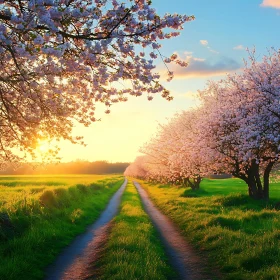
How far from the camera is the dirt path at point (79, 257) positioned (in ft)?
38.3

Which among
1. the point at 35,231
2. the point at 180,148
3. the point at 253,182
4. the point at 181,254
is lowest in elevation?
the point at 181,254

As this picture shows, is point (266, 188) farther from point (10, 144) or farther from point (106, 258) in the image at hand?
point (10, 144)

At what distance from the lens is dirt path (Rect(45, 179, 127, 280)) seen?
1166 cm

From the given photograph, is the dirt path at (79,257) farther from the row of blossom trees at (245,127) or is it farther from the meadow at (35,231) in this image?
the row of blossom trees at (245,127)

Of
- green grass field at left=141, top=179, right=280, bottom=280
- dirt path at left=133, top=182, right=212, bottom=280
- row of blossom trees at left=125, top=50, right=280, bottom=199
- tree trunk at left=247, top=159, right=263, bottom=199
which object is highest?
row of blossom trees at left=125, top=50, right=280, bottom=199

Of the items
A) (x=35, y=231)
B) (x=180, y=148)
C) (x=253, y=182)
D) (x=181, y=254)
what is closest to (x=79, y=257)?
(x=35, y=231)

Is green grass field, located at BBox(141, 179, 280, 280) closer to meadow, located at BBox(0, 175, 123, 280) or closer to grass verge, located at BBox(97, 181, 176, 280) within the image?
grass verge, located at BBox(97, 181, 176, 280)

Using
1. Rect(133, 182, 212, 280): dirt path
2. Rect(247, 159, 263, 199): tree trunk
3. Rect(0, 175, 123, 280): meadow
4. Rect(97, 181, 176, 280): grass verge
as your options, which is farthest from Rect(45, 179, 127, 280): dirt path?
Rect(247, 159, 263, 199): tree trunk

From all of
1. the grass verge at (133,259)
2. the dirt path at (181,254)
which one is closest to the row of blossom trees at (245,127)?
the dirt path at (181,254)

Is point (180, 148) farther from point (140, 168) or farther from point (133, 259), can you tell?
point (140, 168)

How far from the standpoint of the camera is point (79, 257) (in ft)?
45.6

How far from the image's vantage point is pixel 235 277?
1084 cm

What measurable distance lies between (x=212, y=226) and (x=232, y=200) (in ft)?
34.1

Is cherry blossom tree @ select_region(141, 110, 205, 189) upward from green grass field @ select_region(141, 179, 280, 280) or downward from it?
upward
